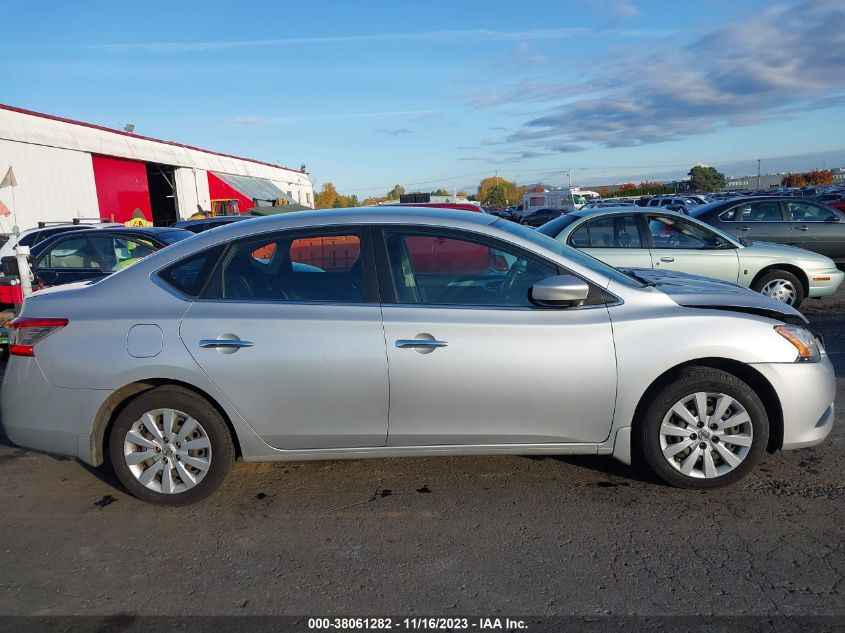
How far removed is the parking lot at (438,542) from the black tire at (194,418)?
109 millimetres

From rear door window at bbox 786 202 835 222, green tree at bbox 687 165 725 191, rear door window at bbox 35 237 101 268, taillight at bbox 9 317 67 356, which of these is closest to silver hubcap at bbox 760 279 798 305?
rear door window at bbox 786 202 835 222

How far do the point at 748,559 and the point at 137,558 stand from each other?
121 inches

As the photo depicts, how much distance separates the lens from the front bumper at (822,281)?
8.81m

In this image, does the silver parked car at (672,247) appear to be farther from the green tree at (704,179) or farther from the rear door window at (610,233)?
the green tree at (704,179)

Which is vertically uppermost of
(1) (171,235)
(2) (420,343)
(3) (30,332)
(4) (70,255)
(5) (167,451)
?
(1) (171,235)

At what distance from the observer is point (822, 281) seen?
884 cm

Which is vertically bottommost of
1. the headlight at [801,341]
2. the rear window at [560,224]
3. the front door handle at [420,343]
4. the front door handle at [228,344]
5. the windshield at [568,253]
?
the headlight at [801,341]

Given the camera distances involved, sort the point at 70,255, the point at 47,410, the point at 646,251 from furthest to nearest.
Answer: the point at 70,255 < the point at 646,251 < the point at 47,410

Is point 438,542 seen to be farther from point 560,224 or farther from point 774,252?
point 774,252

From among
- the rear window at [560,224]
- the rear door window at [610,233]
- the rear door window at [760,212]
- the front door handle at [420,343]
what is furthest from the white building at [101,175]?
the rear door window at [760,212]

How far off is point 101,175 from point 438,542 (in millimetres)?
29273

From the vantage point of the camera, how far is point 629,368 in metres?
3.65

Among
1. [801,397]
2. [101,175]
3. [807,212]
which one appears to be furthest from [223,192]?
[801,397]

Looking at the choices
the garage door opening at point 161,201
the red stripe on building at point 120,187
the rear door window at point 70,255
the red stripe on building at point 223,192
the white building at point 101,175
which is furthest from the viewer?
the red stripe on building at point 223,192
